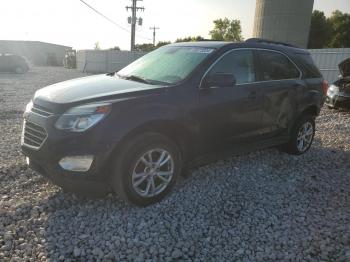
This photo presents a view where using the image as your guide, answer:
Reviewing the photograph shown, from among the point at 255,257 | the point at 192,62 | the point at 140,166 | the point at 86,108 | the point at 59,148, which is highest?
the point at 192,62

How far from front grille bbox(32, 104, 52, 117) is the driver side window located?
77.7 inches

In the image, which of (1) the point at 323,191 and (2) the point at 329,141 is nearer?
(1) the point at 323,191

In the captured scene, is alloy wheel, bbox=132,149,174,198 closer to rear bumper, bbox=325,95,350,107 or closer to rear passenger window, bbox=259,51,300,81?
rear passenger window, bbox=259,51,300,81

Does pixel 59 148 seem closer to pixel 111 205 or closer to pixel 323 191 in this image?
pixel 111 205

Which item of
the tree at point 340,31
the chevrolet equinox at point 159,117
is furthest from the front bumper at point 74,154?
the tree at point 340,31

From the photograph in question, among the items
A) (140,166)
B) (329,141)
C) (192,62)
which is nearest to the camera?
(140,166)

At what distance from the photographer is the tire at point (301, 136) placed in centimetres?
595

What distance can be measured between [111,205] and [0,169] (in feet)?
6.42

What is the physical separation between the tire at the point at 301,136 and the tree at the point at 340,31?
46.2 meters

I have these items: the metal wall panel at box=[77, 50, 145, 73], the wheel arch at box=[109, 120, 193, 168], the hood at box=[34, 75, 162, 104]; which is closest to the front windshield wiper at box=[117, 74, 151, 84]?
the hood at box=[34, 75, 162, 104]

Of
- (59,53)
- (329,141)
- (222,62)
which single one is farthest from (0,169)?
(59,53)

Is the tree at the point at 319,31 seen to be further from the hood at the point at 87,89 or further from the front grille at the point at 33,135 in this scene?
the front grille at the point at 33,135

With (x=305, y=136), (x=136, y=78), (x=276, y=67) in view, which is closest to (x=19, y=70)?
(x=136, y=78)

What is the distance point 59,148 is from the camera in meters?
3.53
